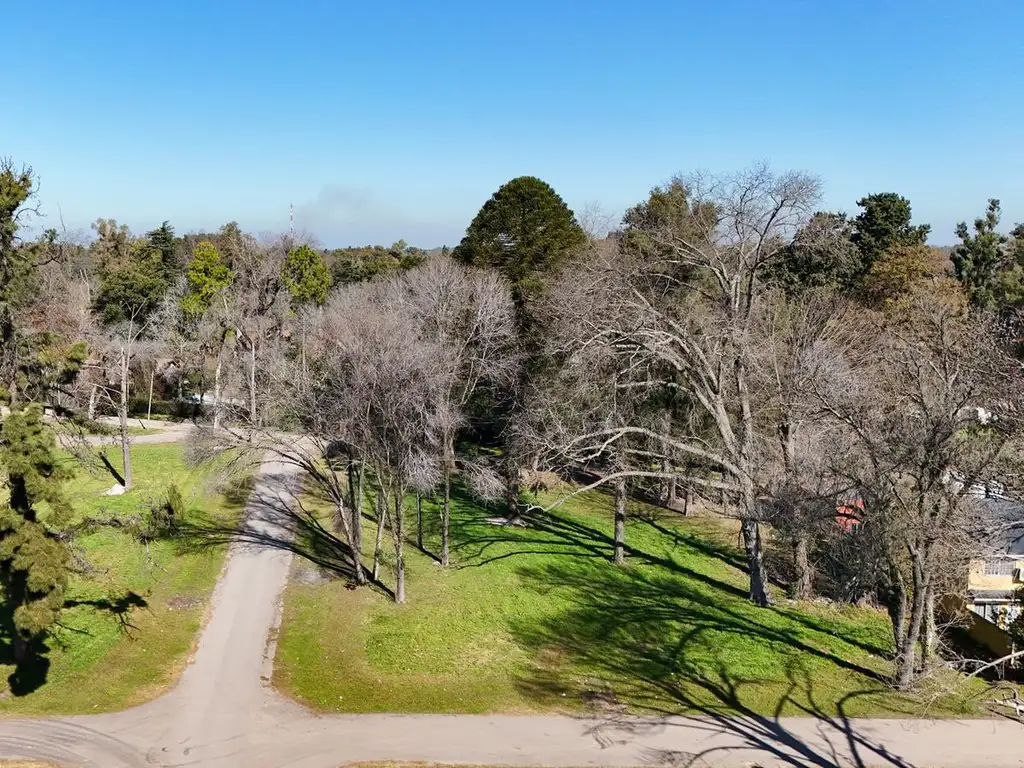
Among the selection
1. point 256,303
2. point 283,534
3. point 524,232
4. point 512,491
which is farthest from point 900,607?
point 256,303

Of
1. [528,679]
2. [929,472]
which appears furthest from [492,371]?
[929,472]

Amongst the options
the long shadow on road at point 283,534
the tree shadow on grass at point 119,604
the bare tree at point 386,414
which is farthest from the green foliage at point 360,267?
the tree shadow on grass at point 119,604

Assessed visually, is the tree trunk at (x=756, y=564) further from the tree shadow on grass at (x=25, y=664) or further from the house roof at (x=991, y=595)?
the tree shadow on grass at (x=25, y=664)

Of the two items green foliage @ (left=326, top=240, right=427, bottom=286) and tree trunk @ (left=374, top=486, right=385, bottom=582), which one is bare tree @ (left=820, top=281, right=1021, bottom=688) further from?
green foliage @ (left=326, top=240, right=427, bottom=286)

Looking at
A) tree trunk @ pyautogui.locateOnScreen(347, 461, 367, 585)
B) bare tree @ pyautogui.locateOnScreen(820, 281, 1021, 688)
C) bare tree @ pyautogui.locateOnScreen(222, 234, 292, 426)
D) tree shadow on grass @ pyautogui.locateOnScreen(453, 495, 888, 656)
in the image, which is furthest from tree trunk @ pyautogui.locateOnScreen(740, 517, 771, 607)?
bare tree @ pyautogui.locateOnScreen(222, 234, 292, 426)

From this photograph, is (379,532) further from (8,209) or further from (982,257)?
(982,257)
